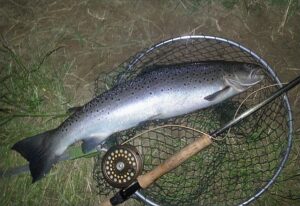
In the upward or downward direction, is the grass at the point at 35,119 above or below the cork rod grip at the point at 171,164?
above

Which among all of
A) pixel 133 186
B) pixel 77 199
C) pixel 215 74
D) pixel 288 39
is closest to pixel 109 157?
pixel 133 186

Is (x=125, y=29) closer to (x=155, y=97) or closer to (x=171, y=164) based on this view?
(x=155, y=97)

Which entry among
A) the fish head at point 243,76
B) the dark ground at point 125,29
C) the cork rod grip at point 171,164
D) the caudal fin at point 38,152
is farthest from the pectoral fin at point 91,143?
the fish head at point 243,76

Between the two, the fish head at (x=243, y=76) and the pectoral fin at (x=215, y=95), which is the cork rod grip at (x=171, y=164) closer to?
the pectoral fin at (x=215, y=95)

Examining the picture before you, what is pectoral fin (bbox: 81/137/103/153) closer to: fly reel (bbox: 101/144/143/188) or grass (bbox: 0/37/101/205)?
fly reel (bbox: 101/144/143/188)

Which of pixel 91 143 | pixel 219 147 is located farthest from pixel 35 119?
pixel 219 147

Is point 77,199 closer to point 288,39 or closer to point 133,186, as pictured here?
point 133,186
